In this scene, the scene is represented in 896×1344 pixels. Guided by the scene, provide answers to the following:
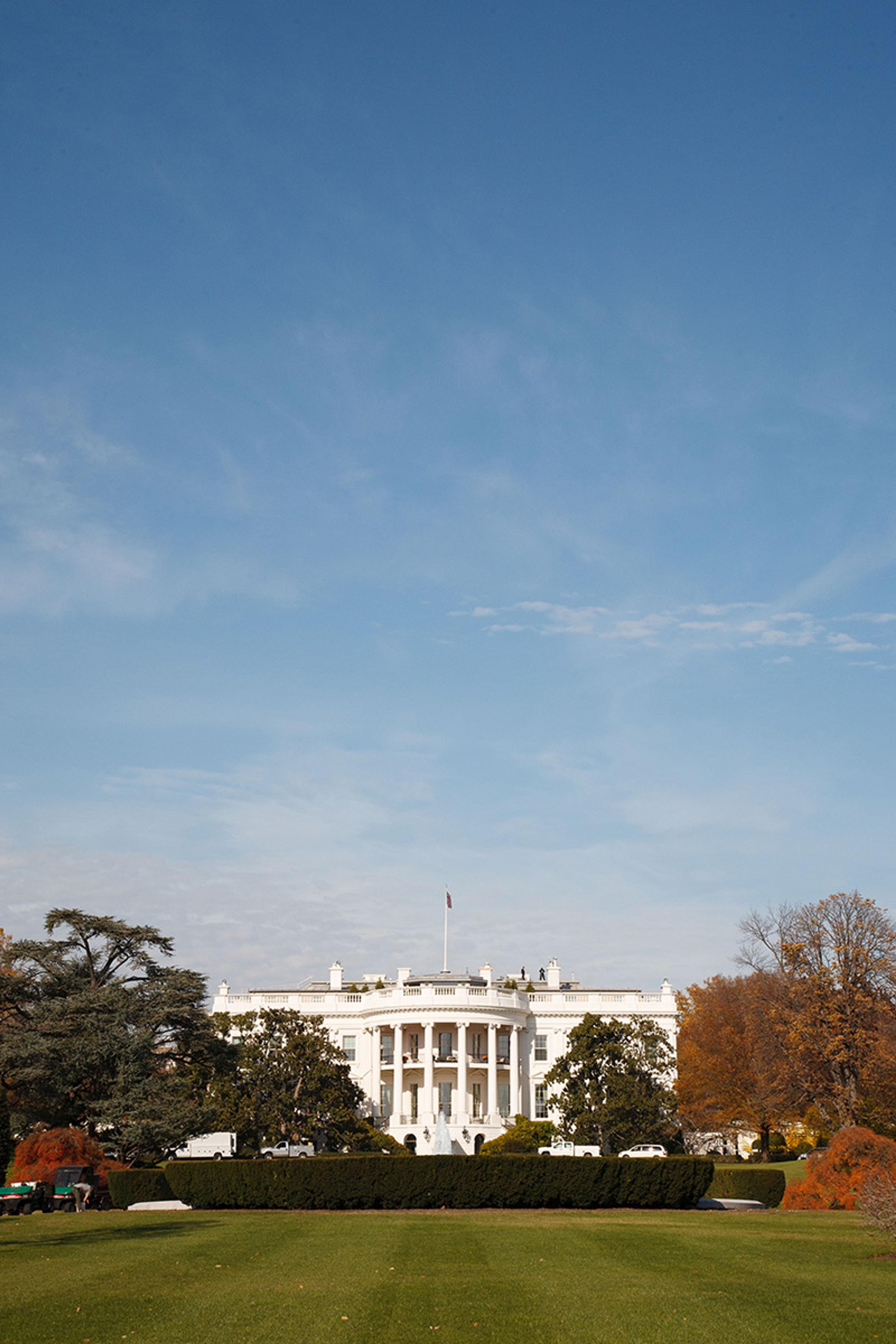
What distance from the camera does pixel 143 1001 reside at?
57281mm

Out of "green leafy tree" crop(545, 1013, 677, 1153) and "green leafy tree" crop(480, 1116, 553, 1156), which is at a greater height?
"green leafy tree" crop(545, 1013, 677, 1153)

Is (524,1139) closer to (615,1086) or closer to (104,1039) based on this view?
(615,1086)

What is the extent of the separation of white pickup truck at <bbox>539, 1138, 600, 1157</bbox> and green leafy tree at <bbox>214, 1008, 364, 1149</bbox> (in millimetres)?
11558

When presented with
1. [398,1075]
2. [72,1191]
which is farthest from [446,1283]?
[398,1075]

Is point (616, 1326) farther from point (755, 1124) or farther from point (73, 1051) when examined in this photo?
point (755, 1124)

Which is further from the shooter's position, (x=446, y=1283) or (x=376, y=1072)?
(x=376, y=1072)

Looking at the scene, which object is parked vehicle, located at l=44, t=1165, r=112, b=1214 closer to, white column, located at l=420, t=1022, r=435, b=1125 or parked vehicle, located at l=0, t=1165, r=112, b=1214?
parked vehicle, located at l=0, t=1165, r=112, b=1214

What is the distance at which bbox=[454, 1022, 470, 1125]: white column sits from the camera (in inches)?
2968

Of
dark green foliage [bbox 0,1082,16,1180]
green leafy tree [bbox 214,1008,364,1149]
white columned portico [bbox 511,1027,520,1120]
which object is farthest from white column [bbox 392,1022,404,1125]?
dark green foliage [bbox 0,1082,16,1180]

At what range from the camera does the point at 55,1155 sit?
48.2 m

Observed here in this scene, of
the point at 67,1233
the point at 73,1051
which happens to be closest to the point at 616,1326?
the point at 67,1233

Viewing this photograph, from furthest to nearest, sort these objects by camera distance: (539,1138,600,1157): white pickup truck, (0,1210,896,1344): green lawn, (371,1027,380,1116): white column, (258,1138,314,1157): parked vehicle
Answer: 1. (371,1027,380,1116): white column
2. (539,1138,600,1157): white pickup truck
3. (258,1138,314,1157): parked vehicle
4. (0,1210,896,1344): green lawn

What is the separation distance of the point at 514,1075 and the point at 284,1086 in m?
21.9

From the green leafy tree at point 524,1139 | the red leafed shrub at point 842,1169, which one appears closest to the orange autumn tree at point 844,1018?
the red leafed shrub at point 842,1169
